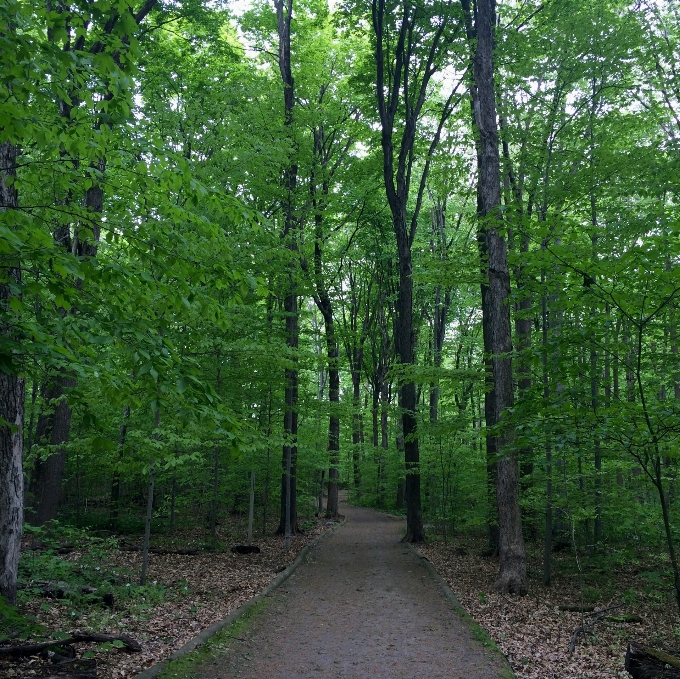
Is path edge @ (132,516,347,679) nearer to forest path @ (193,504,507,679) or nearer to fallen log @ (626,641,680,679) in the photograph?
forest path @ (193,504,507,679)

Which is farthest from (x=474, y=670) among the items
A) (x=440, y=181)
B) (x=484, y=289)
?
(x=440, y=181)

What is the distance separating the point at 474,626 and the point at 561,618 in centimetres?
142

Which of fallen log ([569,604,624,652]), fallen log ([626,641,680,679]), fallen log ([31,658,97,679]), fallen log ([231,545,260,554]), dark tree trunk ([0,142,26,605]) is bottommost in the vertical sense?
fallen log ([231,545,260,554])

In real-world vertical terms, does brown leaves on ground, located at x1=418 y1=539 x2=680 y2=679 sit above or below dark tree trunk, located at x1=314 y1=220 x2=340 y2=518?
below

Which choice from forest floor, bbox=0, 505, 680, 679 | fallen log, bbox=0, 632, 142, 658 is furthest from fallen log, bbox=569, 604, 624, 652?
fallen log, bbox=0, 632, 142, 658

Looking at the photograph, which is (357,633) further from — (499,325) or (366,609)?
(499,325)

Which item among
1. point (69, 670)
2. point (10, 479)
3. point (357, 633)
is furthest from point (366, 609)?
point (10, 479)

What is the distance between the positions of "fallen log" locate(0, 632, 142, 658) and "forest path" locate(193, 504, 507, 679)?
2.46 ft

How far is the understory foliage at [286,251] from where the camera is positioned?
11.7 ft

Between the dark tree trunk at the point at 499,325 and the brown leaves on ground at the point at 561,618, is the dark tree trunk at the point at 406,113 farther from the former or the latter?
the dark tree trunk at the point at 499,325

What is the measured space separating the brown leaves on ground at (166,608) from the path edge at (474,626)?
3.11 m

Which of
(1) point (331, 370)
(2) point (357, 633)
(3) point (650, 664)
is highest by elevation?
(1) point (331, 370)

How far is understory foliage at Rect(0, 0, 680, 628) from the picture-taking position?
3.57 metres

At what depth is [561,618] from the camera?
7711mm
